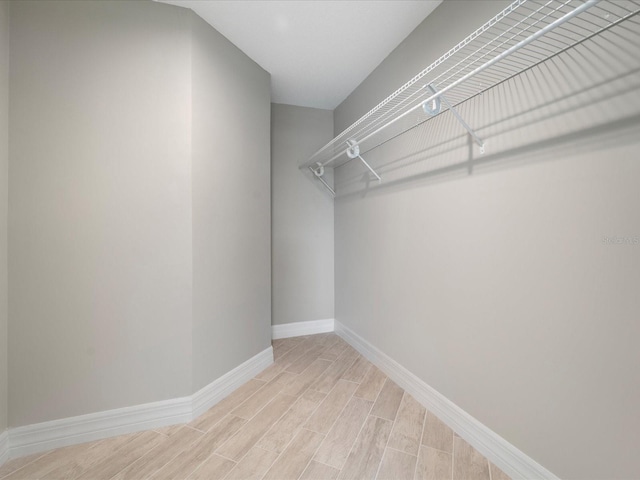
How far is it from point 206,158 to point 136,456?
5.19 feet

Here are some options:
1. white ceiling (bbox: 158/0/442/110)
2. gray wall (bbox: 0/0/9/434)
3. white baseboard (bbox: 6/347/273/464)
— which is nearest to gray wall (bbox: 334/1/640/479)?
white ceiling (bbox: 158/0/442/110)

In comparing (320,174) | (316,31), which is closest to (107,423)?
(320,174)

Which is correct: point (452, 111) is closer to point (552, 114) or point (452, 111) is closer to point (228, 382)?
point (552, 114)

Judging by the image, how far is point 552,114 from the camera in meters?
1.12

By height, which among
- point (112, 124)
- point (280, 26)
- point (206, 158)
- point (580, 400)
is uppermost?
point (280, 26)

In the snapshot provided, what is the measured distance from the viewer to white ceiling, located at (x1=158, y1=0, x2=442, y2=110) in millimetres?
1698

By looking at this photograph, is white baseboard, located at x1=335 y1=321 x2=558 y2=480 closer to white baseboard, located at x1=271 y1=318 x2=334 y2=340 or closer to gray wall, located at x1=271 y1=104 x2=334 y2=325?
white baseboard, located at x1=271 y1=318 x2=334 y2=340

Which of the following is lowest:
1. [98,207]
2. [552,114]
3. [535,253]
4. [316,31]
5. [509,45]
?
[535,253]

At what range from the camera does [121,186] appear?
62.6 inches

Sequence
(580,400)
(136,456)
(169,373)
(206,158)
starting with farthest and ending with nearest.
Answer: (206,158), (169,373), (136,456), (580,400)

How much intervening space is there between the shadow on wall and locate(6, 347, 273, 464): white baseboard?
1.89 meters

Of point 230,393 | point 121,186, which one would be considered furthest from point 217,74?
point 230,393

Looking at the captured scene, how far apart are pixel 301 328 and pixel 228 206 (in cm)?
160

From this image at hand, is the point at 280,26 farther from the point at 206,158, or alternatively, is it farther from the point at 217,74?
the point at 206,158
